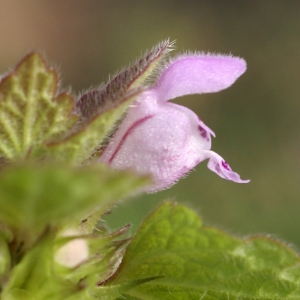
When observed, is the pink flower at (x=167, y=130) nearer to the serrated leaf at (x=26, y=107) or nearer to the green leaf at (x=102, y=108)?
the green leaf at (x=102, y=108)

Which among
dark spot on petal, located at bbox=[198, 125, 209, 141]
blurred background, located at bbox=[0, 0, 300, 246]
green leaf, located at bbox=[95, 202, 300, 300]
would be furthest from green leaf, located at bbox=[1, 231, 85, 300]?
blurred background, located at bbox=[0, 0, 300, 246]

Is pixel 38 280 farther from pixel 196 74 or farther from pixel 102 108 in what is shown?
pixel 196 74

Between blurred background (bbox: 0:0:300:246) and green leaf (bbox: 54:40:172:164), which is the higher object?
green leaf (bbox: 54:40:172:164)

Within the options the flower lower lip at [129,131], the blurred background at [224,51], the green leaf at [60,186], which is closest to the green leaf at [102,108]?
the flower lower lip at [129,131]

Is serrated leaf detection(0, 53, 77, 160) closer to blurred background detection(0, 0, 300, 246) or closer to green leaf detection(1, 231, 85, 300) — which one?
green leaf detection(1, 231, 85, 300)

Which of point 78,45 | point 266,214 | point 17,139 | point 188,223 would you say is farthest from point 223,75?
point 78,45

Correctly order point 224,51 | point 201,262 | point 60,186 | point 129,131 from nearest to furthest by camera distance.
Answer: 1. point 60,186
2. point 201,262
3. point 129,131
4. point 224,51

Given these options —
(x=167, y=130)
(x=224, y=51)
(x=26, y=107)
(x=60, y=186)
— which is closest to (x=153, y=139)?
(x=167, y=130)
